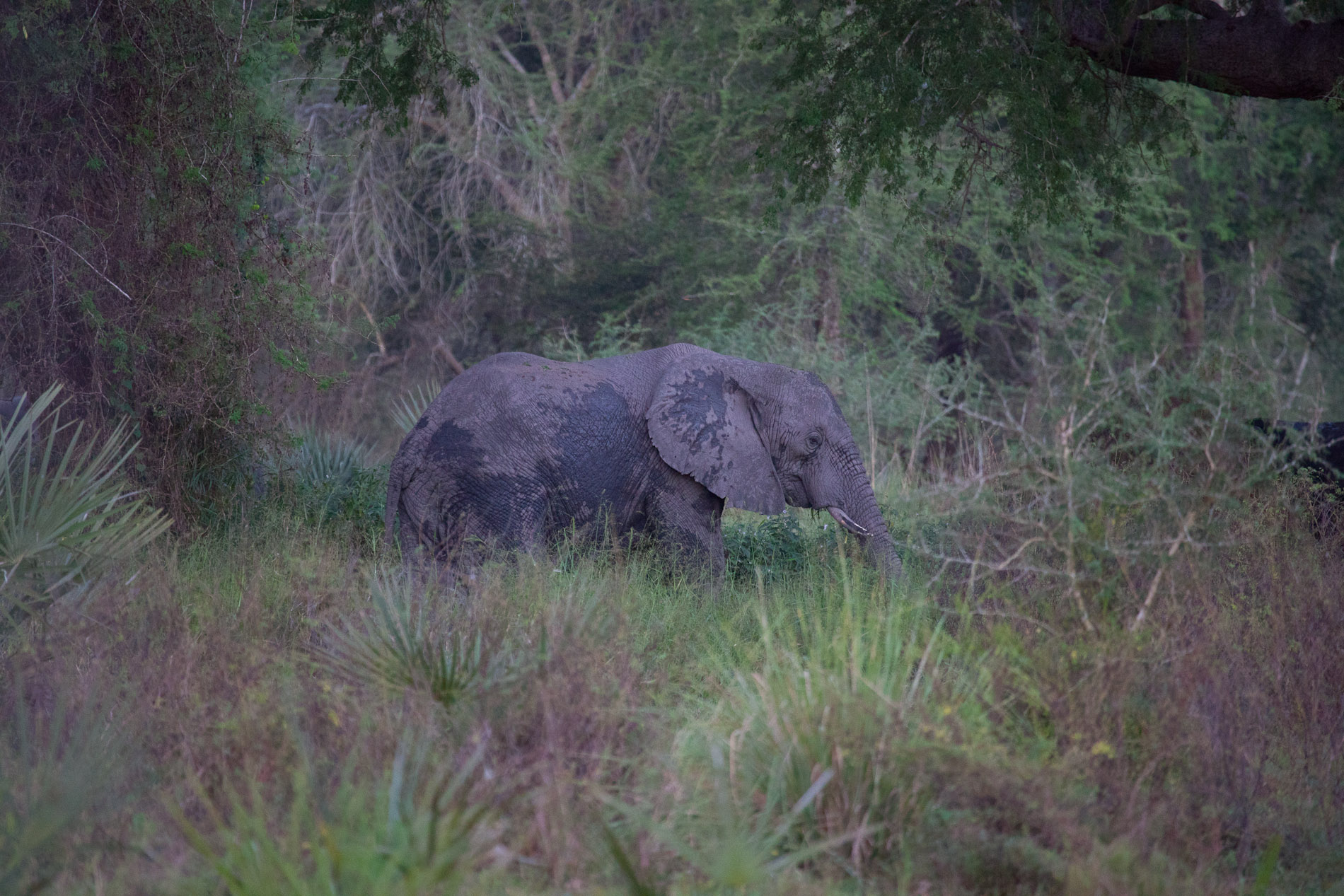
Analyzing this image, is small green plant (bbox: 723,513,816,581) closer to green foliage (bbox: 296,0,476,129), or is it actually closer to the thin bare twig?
green foliage (bbox: 296,0,476,129)

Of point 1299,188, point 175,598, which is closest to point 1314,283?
point 1299,188

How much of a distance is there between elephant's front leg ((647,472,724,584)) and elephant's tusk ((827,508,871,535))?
33.9 inches

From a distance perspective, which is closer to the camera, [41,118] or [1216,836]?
[1216,836]

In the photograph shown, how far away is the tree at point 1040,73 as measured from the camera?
8.30 m

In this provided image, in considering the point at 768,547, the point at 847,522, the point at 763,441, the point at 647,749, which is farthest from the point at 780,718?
the point at 768,547

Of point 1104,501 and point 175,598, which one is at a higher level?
point 1104,501

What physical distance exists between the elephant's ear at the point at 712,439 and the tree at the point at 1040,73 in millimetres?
1835

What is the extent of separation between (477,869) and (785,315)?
13.8 m

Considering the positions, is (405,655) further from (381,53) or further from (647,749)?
(381,53)

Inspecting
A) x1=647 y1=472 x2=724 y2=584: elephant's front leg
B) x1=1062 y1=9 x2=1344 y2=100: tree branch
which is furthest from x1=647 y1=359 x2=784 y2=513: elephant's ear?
x1=1062 y1=9 x2=1344 y2=100: tree branch

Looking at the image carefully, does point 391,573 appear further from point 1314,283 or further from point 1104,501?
point 1314,283

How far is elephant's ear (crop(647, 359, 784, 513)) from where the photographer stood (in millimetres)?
8977

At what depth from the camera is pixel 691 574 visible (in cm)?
888

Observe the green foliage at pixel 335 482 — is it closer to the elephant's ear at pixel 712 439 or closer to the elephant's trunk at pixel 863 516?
the elephant's ear at pixel 712 439
